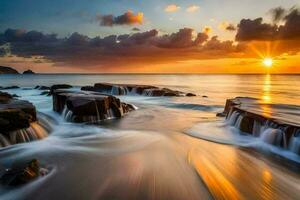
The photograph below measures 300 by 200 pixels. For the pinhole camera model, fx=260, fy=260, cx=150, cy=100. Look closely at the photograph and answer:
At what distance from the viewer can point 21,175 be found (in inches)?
251

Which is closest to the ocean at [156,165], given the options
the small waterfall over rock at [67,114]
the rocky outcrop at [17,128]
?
the rocky outcrop at [17,128]

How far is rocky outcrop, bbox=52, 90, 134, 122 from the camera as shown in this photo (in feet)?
49.5

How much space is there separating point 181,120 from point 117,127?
4.65m

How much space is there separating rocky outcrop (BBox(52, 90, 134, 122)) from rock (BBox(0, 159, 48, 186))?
26.5ft

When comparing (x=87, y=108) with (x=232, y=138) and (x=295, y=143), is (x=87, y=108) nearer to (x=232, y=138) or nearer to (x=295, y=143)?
(x=232, y=138)

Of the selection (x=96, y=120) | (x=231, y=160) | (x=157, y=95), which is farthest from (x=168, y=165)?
(x=157, y=95)

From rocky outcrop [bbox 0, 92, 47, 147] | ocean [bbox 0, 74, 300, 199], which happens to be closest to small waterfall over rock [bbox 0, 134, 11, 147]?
rocky outcrop [bbox 0, 92, 47, 147]

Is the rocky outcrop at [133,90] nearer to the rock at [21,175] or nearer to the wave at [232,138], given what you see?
the wave at [232,138]

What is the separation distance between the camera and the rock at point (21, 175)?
6172 millimetres

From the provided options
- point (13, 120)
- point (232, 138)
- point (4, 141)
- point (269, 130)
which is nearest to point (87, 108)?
point (13, 120)

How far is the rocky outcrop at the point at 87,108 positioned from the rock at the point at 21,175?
26.5 feet

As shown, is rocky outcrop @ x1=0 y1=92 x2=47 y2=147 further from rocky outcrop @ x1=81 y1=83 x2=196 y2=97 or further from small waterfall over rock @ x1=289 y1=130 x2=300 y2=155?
rocky outcrop @ x1=81 y1=83 x2=196 y2=97

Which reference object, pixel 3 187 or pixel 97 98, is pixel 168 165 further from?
pixel 97 98

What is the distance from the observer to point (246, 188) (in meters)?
6.32
